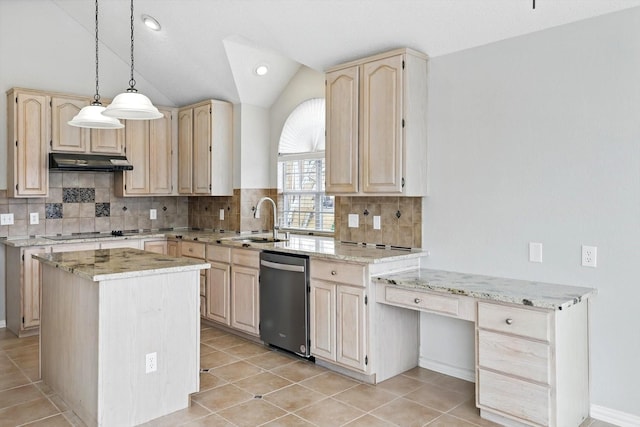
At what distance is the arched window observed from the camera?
4.98 metres

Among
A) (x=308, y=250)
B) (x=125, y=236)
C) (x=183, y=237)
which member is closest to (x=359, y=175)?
(x=308, y=250)

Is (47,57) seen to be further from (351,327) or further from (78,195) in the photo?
(351,327)

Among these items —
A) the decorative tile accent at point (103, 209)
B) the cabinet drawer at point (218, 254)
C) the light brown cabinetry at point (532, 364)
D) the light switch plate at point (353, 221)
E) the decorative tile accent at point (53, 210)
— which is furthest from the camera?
the decorative tile accent at point (103, 209)

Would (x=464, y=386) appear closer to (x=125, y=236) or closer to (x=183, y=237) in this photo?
(x=183, y=237)

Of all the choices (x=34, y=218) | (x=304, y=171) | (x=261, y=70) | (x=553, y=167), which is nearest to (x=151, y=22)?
(x=261, y=70)

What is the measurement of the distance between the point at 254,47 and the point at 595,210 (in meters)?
3.24

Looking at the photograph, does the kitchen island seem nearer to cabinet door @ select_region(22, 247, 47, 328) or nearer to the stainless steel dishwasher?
the stainless steel dishwasher

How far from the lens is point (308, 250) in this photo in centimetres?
381

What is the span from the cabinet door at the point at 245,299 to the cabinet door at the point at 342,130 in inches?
43.0

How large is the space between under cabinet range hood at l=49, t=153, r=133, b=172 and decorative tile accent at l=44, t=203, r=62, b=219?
1.52ft

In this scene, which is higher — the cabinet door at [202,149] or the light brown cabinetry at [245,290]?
the cabinet door at [202,149]

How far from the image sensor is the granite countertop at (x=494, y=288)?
103 inches

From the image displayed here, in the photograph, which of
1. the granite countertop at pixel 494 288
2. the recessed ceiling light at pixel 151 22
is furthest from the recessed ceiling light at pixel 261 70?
the granite countertop at pixel 494 288

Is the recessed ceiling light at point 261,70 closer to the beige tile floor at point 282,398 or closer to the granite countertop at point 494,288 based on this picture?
the granite countertop at point 494,288
